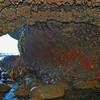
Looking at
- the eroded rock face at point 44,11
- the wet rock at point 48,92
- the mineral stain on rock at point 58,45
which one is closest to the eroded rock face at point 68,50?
the mineral stain on rock at point 58,45

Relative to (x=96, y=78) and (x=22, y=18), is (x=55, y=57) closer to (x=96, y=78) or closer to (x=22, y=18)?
(x=96, y=78)

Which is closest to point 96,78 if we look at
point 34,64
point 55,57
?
point 55,57

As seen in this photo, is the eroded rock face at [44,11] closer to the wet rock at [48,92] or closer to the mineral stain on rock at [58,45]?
the mineral stain on rock at [58,45]

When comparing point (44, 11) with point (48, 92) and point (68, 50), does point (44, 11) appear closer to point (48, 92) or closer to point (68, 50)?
point (68, 50)

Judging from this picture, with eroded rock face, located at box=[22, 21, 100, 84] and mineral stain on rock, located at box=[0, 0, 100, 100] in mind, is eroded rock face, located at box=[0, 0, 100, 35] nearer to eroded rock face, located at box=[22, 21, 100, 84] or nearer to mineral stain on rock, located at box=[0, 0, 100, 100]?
mineral stain on rock, located at box=[0, 0, 100, 100]

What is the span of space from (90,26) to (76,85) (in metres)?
1.65

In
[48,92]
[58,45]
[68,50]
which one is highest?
[58,45]

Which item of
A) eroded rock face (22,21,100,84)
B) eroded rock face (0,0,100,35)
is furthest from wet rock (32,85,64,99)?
eroded rock face (0,0,100,35)

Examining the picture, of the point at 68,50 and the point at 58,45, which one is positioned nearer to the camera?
the point at 68,50

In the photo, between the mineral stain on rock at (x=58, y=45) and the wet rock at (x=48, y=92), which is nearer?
the mineral stain on rock at (x=58, y=45)

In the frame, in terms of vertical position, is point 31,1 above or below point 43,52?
above

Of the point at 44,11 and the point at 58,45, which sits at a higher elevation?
the point at 44,11

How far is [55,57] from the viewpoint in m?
Result: 4.18

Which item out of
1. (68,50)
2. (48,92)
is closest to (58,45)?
(68,50)
